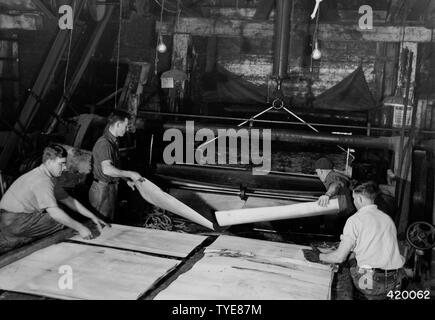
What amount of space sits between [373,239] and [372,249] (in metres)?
0.10

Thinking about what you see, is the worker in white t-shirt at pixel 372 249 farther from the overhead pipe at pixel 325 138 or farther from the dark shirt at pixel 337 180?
the overhead pipe at pixel 325 138

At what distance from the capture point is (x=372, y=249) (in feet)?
12.2

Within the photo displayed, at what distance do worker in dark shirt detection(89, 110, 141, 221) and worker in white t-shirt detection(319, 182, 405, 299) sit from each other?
2927 millimetres

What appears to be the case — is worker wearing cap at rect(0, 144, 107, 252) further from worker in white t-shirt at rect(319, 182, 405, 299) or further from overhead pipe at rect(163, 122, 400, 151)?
Result: overhead pipe at rect(163, 122, 400, 151)

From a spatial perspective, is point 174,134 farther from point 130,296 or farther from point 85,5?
point 130,296

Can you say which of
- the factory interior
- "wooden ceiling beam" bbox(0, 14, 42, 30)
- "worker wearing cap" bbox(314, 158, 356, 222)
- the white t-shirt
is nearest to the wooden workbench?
the factory interior

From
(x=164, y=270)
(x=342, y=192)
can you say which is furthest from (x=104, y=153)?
(x=342, y=192)

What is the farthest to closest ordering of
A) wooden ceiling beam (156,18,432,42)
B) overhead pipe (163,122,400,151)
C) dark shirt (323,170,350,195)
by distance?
wooden ceiling beam (156,18,432,42) < overhead pipe (163,122,400,151) < dark shirt (323,170,350,195)

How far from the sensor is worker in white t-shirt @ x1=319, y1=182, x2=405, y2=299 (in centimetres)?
368

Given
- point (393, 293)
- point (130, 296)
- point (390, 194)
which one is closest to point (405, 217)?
point (390, 194)

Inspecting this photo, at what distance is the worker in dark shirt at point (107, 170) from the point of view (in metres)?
5.45

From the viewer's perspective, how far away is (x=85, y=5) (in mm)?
8453
